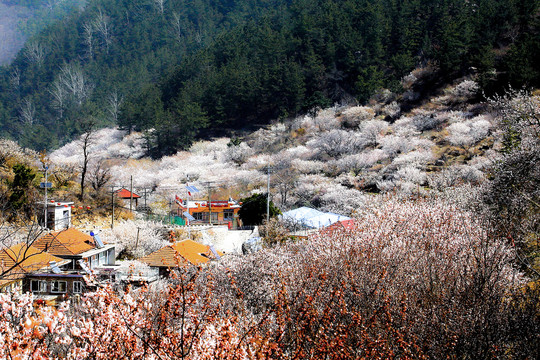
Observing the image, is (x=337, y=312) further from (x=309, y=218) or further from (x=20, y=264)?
(x=309, y=218)

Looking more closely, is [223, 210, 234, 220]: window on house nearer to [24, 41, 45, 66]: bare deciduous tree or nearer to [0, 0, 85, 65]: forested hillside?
[24, 41, 45, 66]: bare deciduous tree

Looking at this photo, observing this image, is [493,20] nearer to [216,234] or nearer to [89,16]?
[216,234]

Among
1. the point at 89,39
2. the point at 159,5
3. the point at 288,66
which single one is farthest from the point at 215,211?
the point at 159,5

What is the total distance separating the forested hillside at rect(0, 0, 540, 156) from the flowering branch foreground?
101 ft

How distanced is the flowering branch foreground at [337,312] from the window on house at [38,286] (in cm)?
692

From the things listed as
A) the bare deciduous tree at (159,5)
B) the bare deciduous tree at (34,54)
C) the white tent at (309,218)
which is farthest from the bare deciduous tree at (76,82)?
the white tent at (309,218)

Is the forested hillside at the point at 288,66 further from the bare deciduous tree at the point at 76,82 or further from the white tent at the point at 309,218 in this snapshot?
the white tent at the point at 309,218

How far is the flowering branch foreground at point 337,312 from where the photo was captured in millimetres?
4547

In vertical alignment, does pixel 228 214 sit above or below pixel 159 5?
below

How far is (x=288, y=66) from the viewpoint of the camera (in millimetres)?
51875

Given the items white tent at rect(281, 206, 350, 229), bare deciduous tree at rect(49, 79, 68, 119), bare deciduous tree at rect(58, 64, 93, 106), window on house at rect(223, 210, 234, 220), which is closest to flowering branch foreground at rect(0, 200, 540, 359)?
white tent at rect(281, 206, 350, 229)

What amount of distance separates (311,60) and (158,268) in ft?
125

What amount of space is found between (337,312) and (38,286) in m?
13.4

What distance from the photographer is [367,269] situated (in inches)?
332
